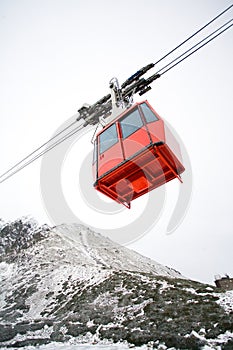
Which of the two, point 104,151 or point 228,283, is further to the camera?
point 228,283

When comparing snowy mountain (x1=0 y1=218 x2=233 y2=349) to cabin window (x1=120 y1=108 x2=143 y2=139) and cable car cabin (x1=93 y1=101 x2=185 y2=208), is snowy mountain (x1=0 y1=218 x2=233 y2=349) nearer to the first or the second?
cable car cabin (x1=93 y1=101 x2=185 y2=208)

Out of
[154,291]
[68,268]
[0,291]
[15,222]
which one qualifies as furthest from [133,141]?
[15,222]

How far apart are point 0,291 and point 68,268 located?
28.3 feet

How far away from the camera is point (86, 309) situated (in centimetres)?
1773

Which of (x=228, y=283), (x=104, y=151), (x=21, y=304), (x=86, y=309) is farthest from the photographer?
(x=21, y=304)

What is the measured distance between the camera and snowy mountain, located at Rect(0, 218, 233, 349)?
10.8 meters

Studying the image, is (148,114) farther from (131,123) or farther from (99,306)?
(99,306)

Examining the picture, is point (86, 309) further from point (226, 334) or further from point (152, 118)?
point (152, 118)

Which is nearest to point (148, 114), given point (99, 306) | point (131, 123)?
point (131, 123)

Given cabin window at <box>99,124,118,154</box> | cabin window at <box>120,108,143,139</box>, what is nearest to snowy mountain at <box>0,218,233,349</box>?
cabin window at <box>99,124,118,154</box>

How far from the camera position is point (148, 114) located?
6.93 metres

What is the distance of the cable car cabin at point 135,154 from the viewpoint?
21.0ft

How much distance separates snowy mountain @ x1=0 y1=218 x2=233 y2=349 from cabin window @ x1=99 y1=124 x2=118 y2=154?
8388 mm

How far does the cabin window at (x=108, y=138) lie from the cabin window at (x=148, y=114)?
3.60ft
